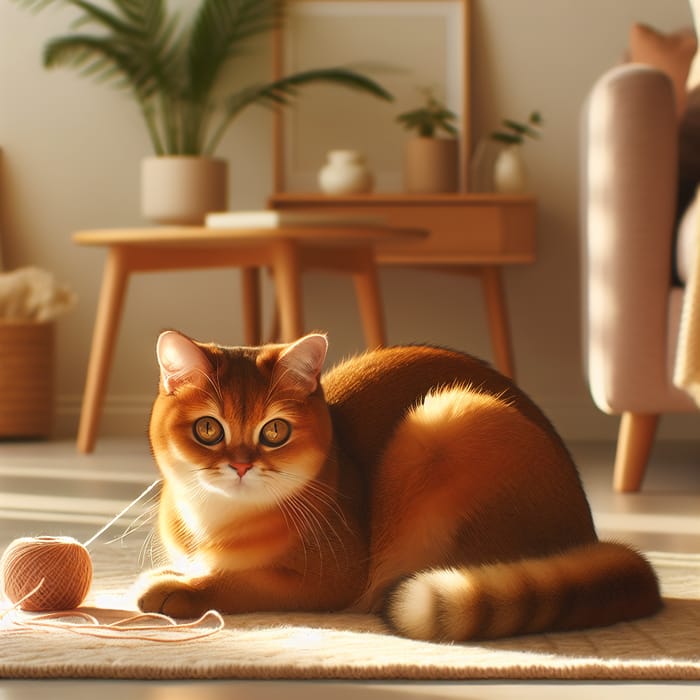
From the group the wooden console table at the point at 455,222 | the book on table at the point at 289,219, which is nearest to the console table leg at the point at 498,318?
the wooden console table at the point at 455,222

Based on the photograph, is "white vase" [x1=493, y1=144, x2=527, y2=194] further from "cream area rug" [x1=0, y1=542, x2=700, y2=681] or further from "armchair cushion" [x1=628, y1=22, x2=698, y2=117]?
"cream area rug" [x1=0, y1=542, x2=700, y2=681]

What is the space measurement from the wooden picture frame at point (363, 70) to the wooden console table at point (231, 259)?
72cm

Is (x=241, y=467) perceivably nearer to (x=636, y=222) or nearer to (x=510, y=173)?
(x=636, y=222)

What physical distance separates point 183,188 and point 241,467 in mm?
2315

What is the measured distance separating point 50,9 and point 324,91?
2.82 ft

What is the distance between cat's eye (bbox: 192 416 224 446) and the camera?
1.10 metres

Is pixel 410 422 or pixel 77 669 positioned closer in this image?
pixel 77 669

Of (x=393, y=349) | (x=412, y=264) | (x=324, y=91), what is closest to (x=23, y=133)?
(x=324, y=91)

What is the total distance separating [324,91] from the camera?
3561mm

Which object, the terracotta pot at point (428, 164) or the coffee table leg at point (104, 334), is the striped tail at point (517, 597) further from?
the terracotta pot at point (428, 164)

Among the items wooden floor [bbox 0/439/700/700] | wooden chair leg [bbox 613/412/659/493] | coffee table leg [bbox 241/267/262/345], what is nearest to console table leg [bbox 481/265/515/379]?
wooden floor [bbox 0/439/700/700]

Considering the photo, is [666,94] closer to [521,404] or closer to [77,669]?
[521,404]

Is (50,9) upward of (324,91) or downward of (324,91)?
upward

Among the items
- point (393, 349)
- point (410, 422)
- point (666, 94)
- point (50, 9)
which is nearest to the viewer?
point (410, 422)
